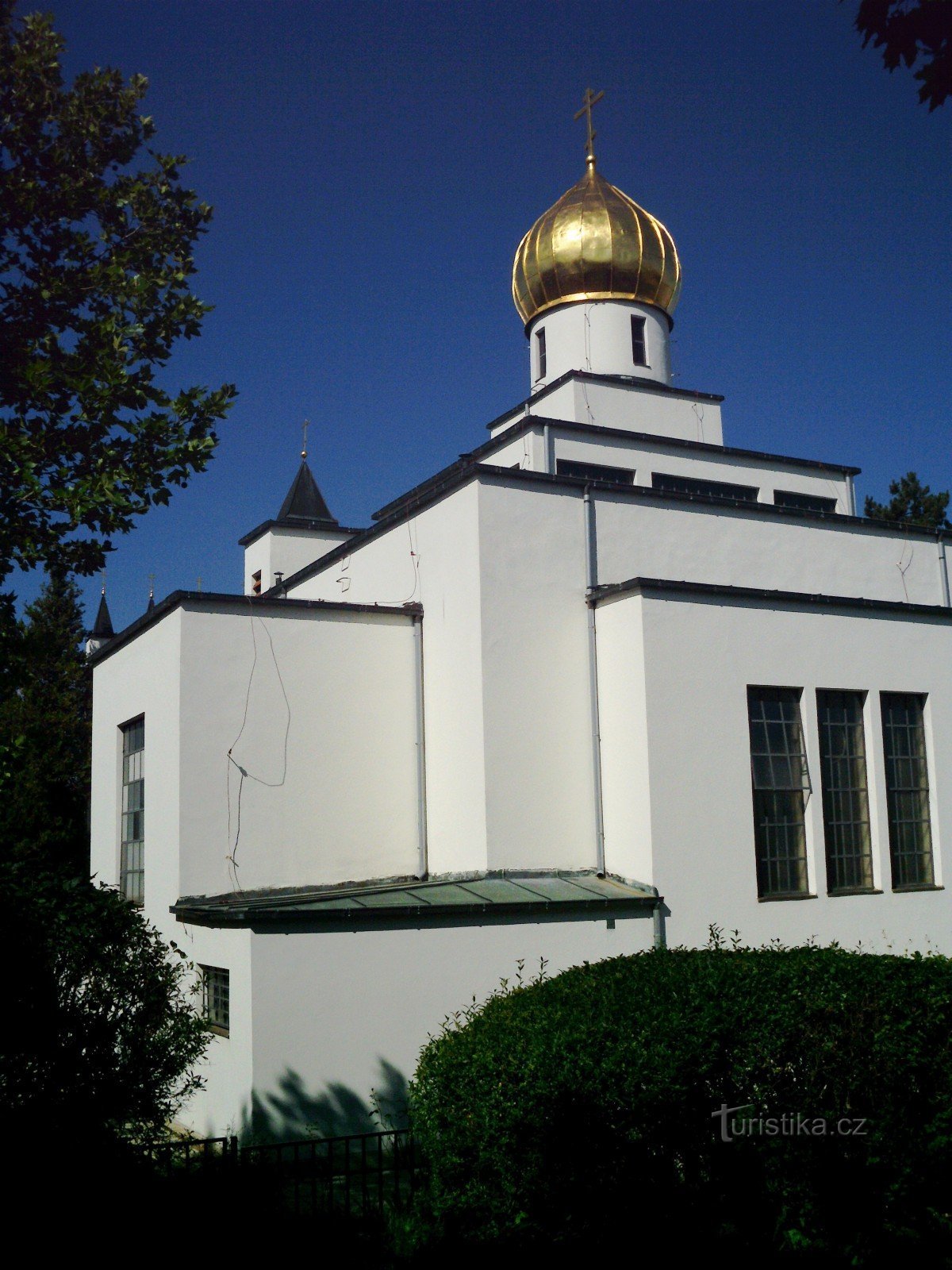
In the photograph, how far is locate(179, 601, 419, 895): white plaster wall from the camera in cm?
1398

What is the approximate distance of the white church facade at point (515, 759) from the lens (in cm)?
1279

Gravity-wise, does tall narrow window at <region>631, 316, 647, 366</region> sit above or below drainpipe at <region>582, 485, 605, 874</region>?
above

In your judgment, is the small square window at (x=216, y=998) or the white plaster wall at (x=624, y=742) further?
the white plaster wall at (x=624, y=742)

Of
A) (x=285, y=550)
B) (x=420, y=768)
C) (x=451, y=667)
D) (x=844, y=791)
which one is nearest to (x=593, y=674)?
(x=451, y=667)

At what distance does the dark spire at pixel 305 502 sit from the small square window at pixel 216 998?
60.1 feet

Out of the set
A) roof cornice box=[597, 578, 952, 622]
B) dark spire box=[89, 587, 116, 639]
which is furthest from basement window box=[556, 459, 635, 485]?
dark spire box=[89, 587, 116, 639]

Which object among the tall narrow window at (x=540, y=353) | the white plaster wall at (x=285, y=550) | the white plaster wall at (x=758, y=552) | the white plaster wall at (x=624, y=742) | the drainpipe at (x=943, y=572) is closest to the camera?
the white plaster wall at (x=624, y=742)

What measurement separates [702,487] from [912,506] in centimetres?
1646

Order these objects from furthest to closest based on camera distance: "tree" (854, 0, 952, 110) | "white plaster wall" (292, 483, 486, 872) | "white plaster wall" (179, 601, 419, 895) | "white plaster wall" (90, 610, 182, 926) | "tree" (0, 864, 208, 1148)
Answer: "white plaster wall" (292, 483, 486, 872) < "white plaster wall" (90, 610, 182, 926) < "white plaster wall" (179, 601, 419, 895) < "tree" (0, 864, 208, 1148) < "tree" (854, 0, 952, 110)

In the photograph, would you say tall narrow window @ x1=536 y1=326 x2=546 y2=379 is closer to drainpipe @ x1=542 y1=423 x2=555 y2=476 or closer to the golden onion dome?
the golden onion dome

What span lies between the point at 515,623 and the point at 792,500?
331 inches

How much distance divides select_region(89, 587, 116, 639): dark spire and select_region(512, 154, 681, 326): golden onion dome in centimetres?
2868

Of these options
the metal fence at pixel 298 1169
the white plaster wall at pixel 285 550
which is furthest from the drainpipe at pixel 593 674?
the white plaster wall at pixel 285 550

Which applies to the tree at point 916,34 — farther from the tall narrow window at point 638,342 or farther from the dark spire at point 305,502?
the dark spire at point 305,502
